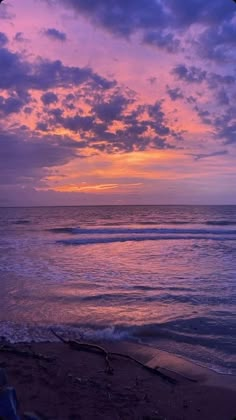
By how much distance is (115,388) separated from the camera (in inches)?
149

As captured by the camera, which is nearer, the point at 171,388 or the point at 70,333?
the point at 171,388

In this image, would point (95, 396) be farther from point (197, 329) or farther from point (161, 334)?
point (197, 329)

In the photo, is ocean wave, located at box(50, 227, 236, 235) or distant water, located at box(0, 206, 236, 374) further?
ocean wave, located at box(50, 227, 236, 235)

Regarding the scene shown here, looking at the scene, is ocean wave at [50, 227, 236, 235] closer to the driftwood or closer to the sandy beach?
the driftwood

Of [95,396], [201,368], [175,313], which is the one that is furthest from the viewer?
[175,313]

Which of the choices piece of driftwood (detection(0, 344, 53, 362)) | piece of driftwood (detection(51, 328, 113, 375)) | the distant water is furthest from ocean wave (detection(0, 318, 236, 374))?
piece of driftwood (detection(0, 344, 53, 362))

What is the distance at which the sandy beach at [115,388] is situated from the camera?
11.0ft

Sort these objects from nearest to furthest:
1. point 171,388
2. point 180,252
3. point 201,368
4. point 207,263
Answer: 1. point 171,388
2. point 201,368
3. point 207,263
4. point 180,252

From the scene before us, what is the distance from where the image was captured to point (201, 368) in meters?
4.34

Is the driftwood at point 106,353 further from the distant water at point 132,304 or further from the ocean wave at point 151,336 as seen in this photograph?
the distant water at point 132,304

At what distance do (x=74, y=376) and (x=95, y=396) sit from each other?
1.70ft

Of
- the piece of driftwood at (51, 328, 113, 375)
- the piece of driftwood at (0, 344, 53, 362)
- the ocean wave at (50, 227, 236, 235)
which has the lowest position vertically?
the ocean wave at (50, 227, 236, 235)

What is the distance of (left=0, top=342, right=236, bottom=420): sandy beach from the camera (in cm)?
334

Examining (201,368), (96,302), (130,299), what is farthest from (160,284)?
(201,368)
